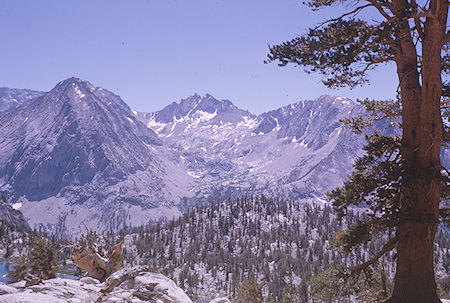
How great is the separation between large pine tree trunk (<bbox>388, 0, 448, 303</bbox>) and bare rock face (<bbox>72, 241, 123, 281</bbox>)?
18.8 m

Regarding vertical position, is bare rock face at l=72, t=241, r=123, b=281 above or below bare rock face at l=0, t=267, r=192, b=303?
below

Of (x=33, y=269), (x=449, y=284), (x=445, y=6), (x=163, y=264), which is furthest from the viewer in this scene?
(x=163, y=264)

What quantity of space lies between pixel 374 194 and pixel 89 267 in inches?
811

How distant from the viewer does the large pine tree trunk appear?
41.5 feet

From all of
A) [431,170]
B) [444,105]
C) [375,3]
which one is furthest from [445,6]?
[431,170]

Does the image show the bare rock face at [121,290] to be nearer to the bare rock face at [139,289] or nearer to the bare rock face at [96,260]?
the bare rock face at [139,289]

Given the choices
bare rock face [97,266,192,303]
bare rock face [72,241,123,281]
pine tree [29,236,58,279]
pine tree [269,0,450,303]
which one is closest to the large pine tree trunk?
pine tree [269,0,450,303]

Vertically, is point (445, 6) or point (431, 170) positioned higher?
point (445, 6)

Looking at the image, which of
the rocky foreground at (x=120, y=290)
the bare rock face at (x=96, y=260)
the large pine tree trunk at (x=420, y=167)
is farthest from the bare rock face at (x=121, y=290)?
the large pine tree trunk at (x=420, y=167)

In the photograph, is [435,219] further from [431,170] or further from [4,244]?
[4,244]

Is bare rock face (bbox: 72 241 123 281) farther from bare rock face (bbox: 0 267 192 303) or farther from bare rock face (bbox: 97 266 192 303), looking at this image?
bare rock face (bbox: 97 266 192 303)

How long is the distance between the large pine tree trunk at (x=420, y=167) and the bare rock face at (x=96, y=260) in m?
18.8

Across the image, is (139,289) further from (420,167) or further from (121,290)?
(420,167)

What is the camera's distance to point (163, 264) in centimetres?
17525
